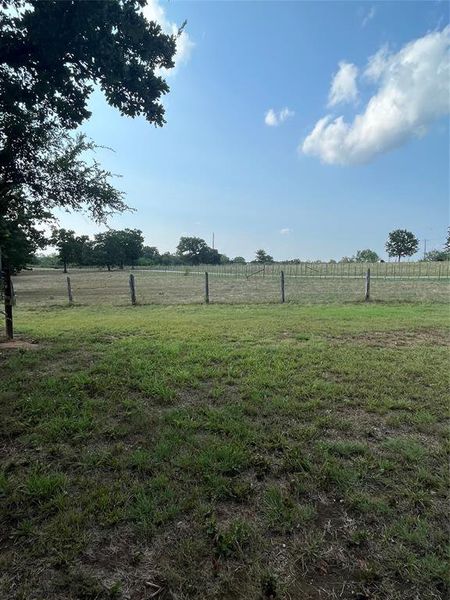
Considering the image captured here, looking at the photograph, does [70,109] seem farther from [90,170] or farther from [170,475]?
[170,475]

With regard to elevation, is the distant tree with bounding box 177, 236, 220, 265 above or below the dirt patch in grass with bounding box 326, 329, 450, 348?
above

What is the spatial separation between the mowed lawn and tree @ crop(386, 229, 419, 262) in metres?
80.6

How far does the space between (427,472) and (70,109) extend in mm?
5987

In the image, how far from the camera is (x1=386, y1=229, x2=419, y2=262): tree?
74062mm

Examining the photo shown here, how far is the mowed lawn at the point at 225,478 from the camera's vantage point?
1.55m

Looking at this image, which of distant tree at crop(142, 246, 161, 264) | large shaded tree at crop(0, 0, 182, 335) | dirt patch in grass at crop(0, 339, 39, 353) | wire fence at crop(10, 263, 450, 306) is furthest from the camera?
distant tree at crop(142, 246, 161, 264)

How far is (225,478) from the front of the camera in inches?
86.7

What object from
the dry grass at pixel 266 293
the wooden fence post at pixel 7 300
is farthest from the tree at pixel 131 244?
the wooden fence post at pixel 7 300

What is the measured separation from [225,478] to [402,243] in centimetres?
8438

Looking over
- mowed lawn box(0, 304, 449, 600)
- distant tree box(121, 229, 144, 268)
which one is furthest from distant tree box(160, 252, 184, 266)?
mowed lawn box(0, 304, 449, 600)

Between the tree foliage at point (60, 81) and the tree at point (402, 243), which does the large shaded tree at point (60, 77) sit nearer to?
the tree foliage at point (60, 81)

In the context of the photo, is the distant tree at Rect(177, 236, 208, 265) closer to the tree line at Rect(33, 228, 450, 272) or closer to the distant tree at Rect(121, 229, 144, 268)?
the tree line at Rect(33, 228, 450, 272)

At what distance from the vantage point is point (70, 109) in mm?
4781

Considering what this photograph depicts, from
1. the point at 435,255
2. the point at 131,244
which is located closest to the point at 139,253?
the point at 131,244
